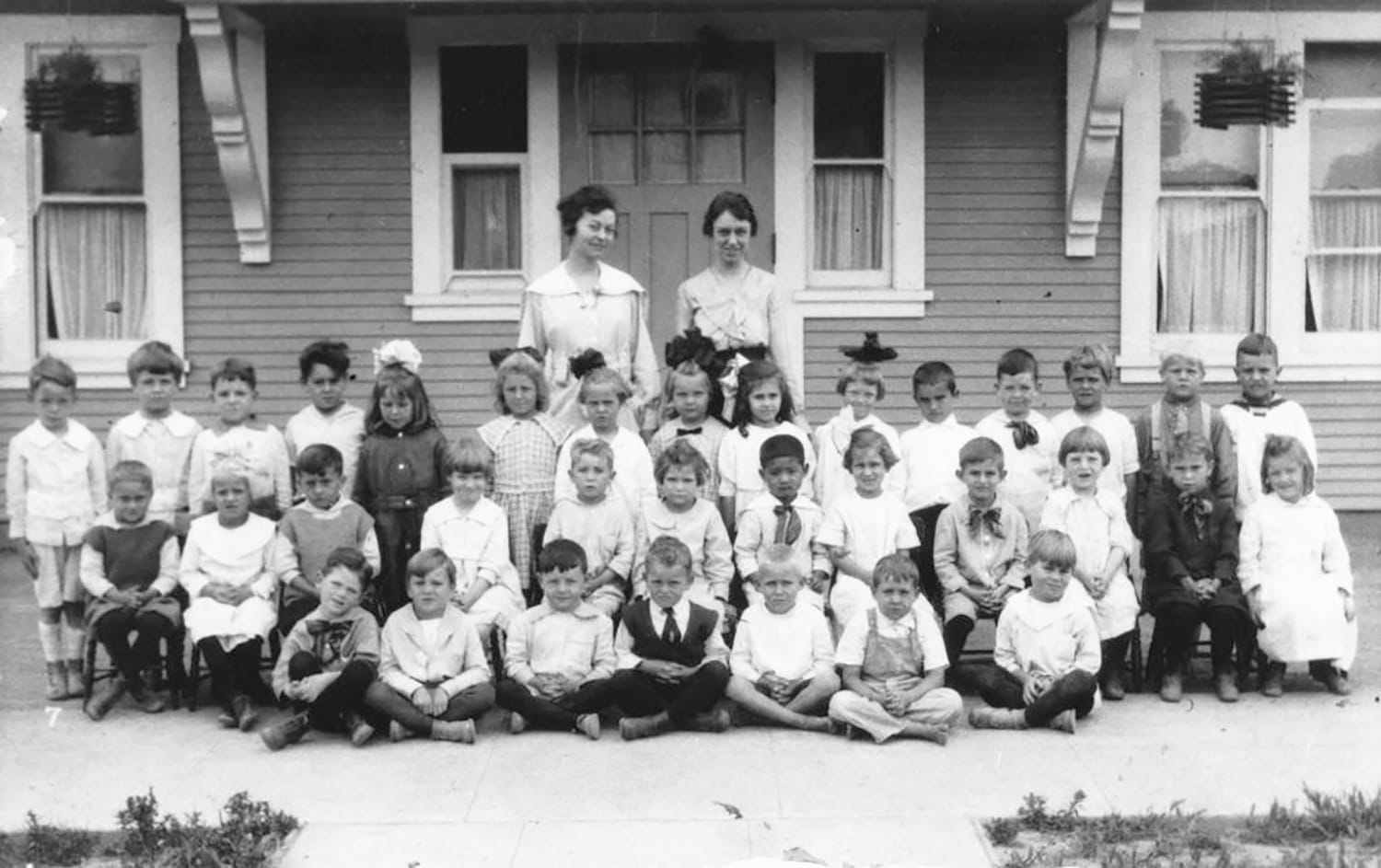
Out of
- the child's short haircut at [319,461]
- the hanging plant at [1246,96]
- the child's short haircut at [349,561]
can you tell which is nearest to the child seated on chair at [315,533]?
the child's short haircut at [319,461]

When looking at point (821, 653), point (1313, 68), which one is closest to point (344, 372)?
point (821, 653)

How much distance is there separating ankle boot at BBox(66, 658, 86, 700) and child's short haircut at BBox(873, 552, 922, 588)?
3.41 m

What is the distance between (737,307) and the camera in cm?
769

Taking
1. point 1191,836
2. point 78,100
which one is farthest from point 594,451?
point 78,100

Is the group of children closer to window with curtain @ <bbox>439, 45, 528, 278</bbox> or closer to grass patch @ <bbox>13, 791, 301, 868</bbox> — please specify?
grass patch @ <bbox>13, 791, 301, 868</bbox>

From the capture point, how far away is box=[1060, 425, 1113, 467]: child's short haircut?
7.10 meters

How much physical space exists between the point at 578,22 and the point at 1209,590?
5.11m

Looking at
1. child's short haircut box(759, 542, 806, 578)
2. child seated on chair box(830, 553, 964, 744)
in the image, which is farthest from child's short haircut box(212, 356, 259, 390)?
child seated on chair box(830, 553, 964, 744)

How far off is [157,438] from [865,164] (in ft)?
15.5

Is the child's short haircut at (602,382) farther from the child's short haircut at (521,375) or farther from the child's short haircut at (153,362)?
the child's short haircut at (153,362)

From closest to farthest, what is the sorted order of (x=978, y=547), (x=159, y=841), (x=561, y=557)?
(x=159, y=841) < (x=561, y=557) < (x=978, y=547)

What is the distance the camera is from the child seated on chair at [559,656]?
259 inches

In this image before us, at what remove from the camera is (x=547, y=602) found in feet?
22.1

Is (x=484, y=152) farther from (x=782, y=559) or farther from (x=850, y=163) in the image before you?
(x=782, y=559)
